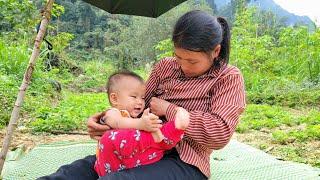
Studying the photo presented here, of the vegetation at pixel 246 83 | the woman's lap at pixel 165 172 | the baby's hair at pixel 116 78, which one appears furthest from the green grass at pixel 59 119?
the woman's lap at pixel 165 172

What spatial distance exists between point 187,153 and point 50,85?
18.0 feet

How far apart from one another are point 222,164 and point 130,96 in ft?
4.59

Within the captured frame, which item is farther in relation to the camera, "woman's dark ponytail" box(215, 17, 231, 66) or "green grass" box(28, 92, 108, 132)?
"green grass" box(28, 92, 108, 132)

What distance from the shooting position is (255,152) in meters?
3.53

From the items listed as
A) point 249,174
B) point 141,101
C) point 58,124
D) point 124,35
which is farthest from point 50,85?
point 124,35

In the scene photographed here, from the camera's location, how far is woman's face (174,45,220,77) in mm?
1903

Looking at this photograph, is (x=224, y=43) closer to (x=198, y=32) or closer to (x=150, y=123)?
(x=198, y=32)

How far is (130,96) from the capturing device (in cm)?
197

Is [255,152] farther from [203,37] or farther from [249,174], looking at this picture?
[203,37]

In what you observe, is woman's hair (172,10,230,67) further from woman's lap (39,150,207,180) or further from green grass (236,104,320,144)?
green grass (236,104,320,144)

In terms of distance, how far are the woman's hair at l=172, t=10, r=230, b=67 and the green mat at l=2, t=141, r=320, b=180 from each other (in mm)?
1208

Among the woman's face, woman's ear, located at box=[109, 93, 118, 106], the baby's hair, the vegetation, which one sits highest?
the woman's face

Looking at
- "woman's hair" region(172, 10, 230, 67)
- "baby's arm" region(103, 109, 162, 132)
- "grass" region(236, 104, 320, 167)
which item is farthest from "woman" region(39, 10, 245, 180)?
"grass" region(236, 104, 320, 167)

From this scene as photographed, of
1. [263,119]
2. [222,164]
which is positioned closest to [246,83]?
[263,119]
